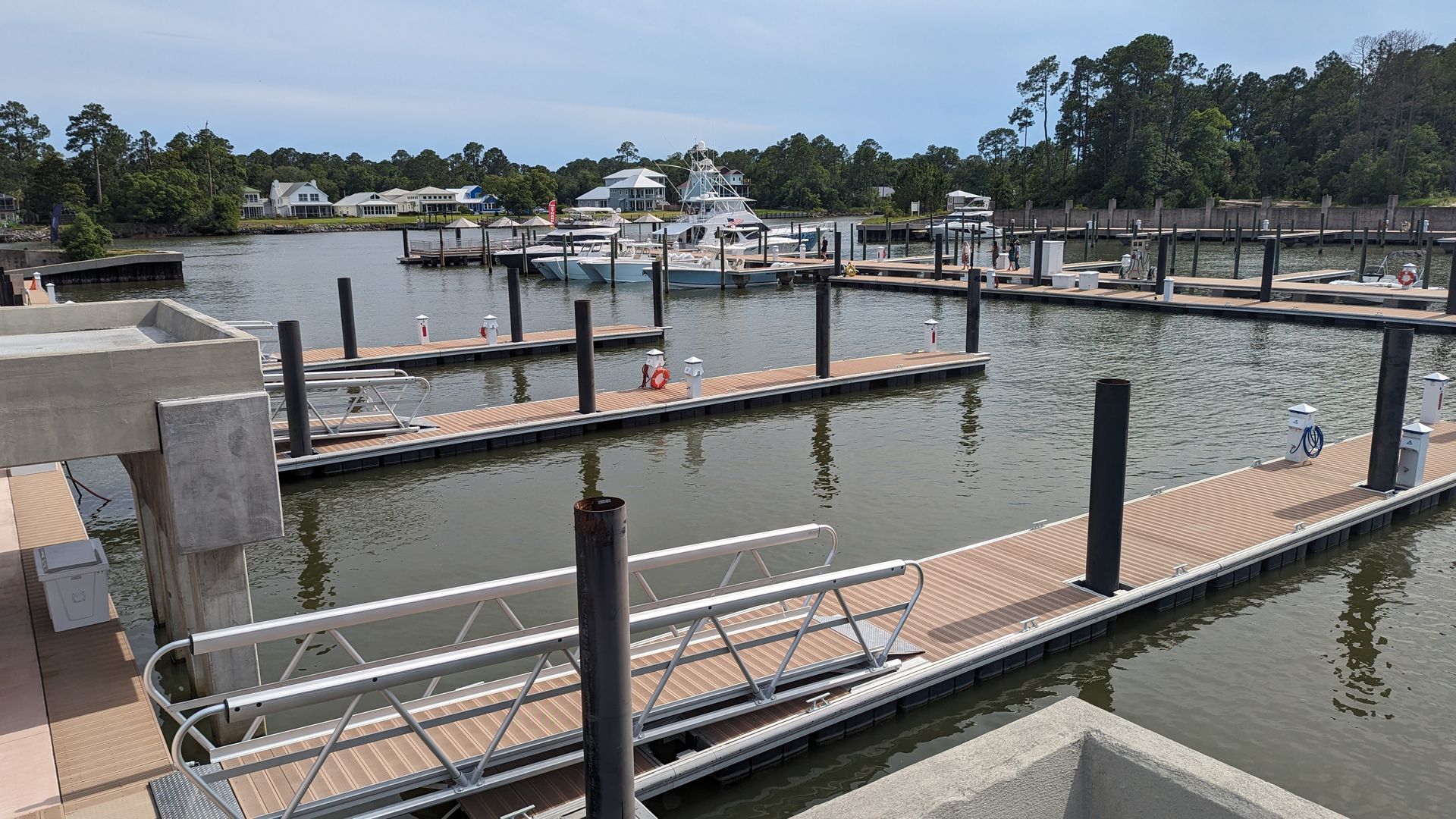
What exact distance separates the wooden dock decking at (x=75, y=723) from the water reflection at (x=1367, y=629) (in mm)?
9399

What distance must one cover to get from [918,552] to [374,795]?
25.0 ft

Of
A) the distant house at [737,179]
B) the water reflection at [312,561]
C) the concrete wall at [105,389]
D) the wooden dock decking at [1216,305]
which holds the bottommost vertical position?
the water reflection at [312,561]

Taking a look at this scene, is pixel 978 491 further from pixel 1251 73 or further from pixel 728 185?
pixel 1251 73

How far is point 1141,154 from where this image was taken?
305ft

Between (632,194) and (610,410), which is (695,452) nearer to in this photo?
(610,410)

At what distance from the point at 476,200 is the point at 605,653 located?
452 feet

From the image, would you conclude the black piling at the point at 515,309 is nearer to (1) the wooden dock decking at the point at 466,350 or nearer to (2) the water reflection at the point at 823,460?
(1) the wooden dock decking at the point at 466,350

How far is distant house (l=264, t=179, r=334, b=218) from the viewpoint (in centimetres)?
14500

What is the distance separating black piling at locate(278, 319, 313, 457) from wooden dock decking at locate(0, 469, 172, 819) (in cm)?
521

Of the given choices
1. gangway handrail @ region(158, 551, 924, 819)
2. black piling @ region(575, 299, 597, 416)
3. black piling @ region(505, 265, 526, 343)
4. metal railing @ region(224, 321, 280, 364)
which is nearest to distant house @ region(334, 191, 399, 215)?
metal railing @ region(224, 321, 280, 364)

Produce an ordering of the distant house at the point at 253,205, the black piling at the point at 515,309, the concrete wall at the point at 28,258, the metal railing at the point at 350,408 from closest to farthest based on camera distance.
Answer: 1. the metal railing at the point at 350,408
2. the black piling at the point at 515,309
3. the concrete wall at the point at 28,258
4. the distant house at the point at 253,205

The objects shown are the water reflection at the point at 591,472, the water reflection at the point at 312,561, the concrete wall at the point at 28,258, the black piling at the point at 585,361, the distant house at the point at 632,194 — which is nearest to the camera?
the water reflection at the point at 312,561

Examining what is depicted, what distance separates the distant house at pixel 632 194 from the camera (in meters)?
134

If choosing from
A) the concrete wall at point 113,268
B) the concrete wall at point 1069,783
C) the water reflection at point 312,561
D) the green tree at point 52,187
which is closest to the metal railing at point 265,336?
the water reflection at point 312,561
